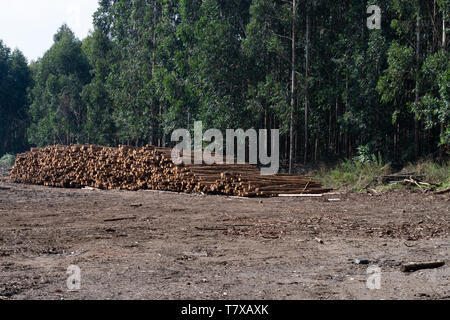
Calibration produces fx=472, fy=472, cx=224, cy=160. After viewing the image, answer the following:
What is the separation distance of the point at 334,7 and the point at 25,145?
128ft

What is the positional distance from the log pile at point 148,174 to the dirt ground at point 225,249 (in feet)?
7.35

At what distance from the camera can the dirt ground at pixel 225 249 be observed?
191 inches

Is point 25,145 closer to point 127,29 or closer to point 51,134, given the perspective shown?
point 51,134

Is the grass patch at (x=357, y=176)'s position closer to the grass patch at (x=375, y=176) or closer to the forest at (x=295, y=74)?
the grass patch at (x=375, y=176)

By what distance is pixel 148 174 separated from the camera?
16469 mm

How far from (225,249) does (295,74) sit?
15230 millimetres

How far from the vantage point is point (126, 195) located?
15414 mm

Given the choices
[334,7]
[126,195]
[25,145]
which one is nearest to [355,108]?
[334,7]
